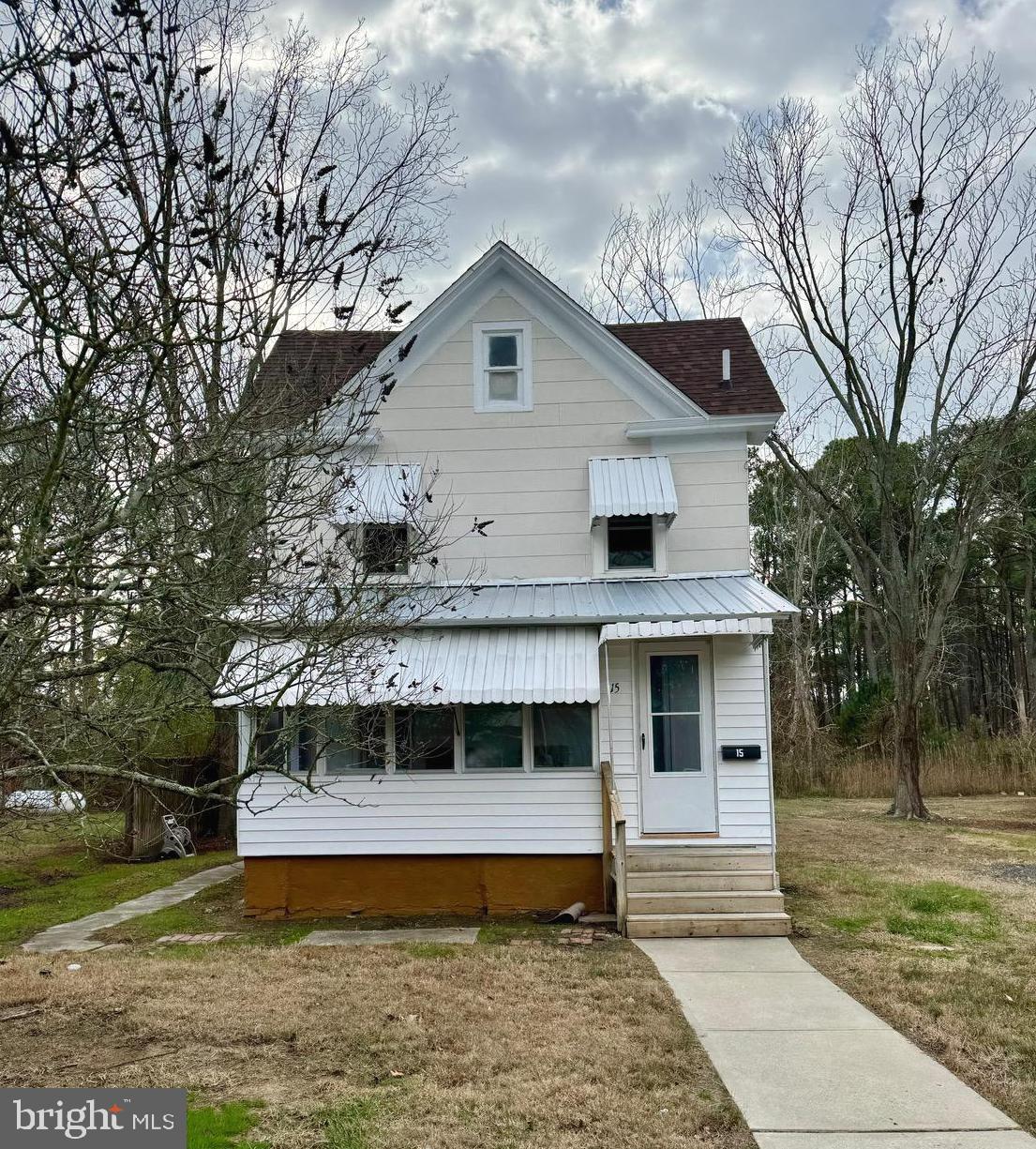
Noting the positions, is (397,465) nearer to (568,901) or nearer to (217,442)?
(568,901)

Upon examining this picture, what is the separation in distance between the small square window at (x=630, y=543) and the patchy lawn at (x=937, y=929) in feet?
14.6

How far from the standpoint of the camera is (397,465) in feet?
42.1

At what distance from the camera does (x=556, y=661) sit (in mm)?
11016

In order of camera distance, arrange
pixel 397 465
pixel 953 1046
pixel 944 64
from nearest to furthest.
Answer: pixel 953 1046, pixel 397 465, pixel 944 64

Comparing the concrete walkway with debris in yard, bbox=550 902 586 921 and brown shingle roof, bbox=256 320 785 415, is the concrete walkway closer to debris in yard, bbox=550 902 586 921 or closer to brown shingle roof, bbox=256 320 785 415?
debris in yard, bbox=550 902 586 921

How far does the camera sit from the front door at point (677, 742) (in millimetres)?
11602

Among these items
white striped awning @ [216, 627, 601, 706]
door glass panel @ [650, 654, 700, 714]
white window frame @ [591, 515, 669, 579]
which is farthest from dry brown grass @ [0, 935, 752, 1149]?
white window frame @ [591, 515, 669, 579]

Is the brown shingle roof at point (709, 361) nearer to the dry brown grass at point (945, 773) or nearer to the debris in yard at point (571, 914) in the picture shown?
the debris in yard at point (571, 914)

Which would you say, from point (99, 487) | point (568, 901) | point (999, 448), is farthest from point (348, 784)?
point (999, 448)

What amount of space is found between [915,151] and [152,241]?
1899 centimetres

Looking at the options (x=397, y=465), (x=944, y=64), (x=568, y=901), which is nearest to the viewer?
(x=568, y=901)

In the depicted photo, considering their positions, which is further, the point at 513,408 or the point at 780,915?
the point at 513,408

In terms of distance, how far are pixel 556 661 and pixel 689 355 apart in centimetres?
592

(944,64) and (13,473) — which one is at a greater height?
(944,64)
